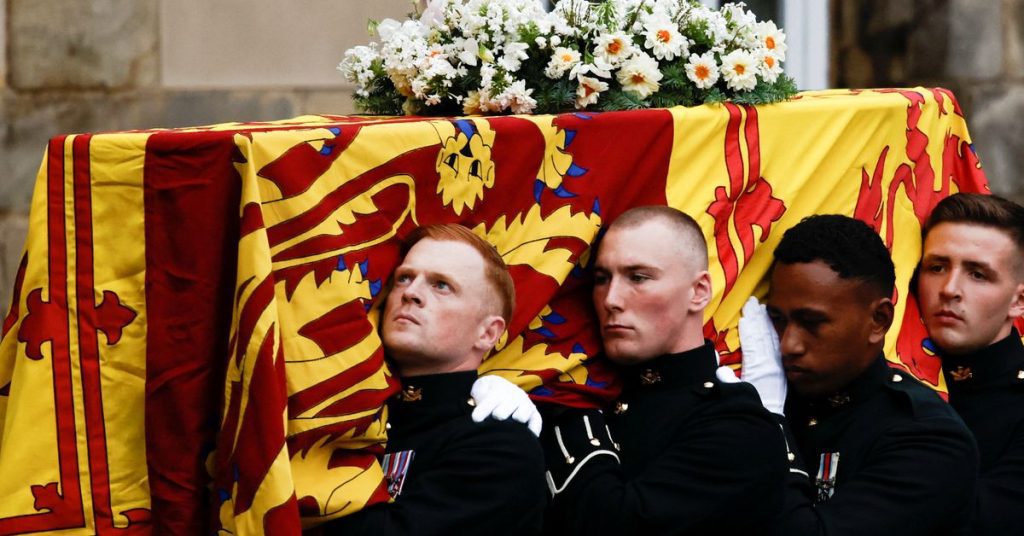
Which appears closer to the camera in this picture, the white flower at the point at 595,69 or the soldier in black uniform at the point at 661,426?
the soldier in black uniform at the point at 661,426

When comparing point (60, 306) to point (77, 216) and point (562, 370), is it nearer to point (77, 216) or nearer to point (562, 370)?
point (77, 216)

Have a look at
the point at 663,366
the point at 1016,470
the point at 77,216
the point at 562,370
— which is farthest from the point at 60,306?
the point at 1016,470

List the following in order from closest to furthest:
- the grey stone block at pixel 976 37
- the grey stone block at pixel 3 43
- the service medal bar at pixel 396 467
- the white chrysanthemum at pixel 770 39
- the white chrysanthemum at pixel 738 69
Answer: the service medal bar at pixel 396 467 < the white chrysanthemum at pixel 738 69 < the white chrysanthemum at pixel 770 39 < the grey stone block at pixel 3 43 < the grey stone block at pixel 976 37

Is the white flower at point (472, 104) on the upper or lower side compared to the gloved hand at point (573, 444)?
upper

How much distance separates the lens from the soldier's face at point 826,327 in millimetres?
3656

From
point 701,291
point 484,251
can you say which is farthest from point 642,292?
point 484,251

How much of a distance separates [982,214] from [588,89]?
3.78 ft

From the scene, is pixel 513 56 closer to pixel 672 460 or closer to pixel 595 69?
pixel 595 69

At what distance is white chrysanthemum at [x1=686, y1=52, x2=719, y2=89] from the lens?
3.74 metres

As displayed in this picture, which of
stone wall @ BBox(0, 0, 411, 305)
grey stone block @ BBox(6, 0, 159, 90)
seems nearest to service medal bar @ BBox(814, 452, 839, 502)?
stone wall @ BBox(0, 0, 411, 305)

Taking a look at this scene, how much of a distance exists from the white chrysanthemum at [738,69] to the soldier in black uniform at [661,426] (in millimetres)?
443

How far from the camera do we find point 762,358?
3734 millimetres

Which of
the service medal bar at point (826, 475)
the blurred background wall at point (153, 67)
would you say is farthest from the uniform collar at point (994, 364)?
the blurred background wall at point (153, 67)

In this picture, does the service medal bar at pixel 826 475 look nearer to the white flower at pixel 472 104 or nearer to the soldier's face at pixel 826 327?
the soldier's face at pixel 826 327
